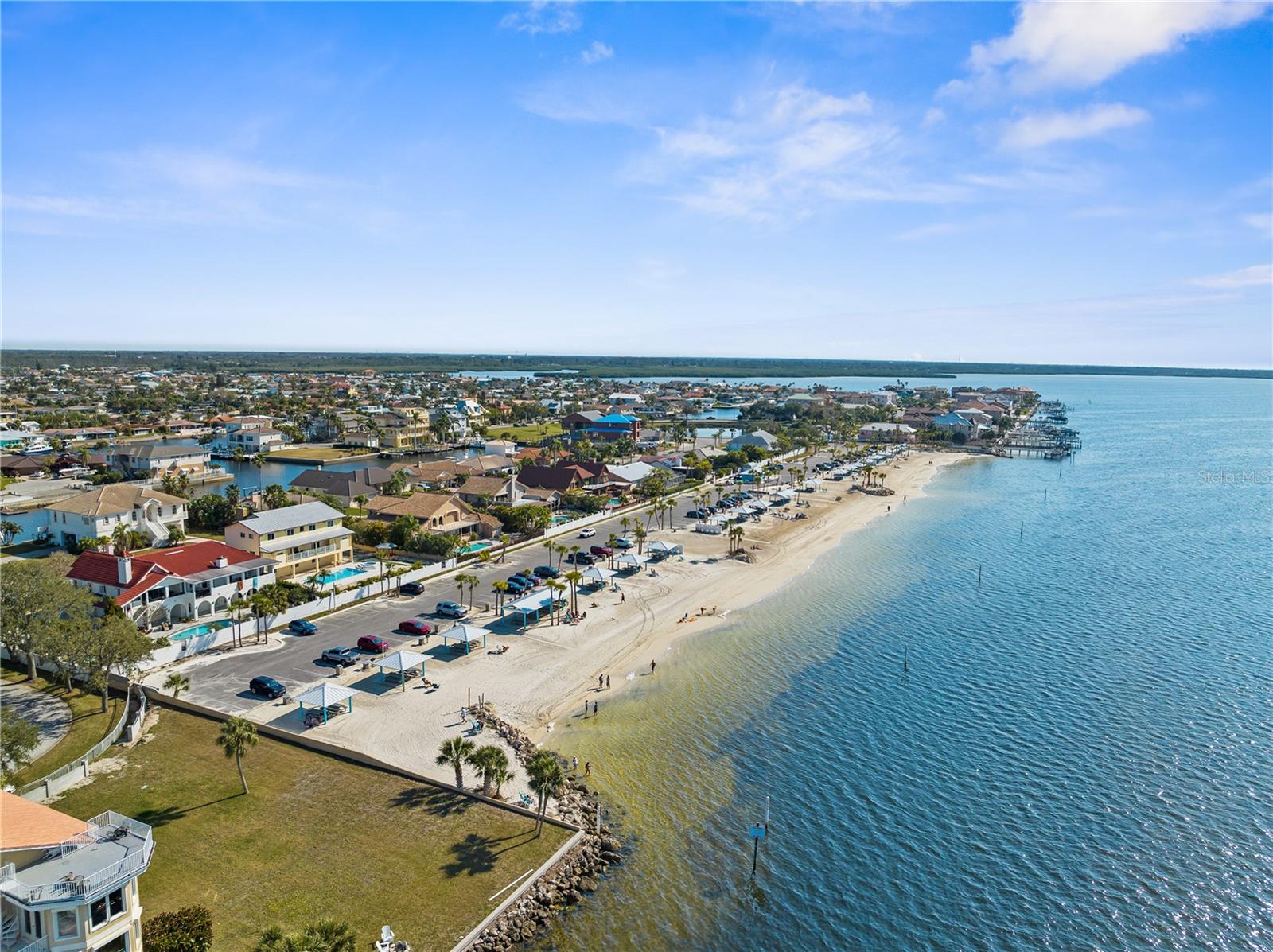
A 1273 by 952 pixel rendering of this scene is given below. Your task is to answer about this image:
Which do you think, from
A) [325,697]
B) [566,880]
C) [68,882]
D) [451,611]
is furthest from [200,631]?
[566,880]

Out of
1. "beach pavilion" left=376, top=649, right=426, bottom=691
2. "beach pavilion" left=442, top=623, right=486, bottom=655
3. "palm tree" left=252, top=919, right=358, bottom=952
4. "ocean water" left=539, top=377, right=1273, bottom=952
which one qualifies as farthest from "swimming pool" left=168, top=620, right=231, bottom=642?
"palm tree" left=252, top=919, right=358, bottom=952

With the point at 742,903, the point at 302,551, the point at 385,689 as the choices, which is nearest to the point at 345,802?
the point at 385,689

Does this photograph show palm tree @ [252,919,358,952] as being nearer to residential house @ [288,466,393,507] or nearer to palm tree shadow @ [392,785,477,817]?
palm tree shadow @ [392,785,477,817]

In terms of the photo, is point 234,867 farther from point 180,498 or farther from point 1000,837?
point 180,498

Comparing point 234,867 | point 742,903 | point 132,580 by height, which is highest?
point 132,580

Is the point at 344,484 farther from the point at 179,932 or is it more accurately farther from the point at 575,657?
the point at 179,932

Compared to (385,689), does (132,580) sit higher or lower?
higher
